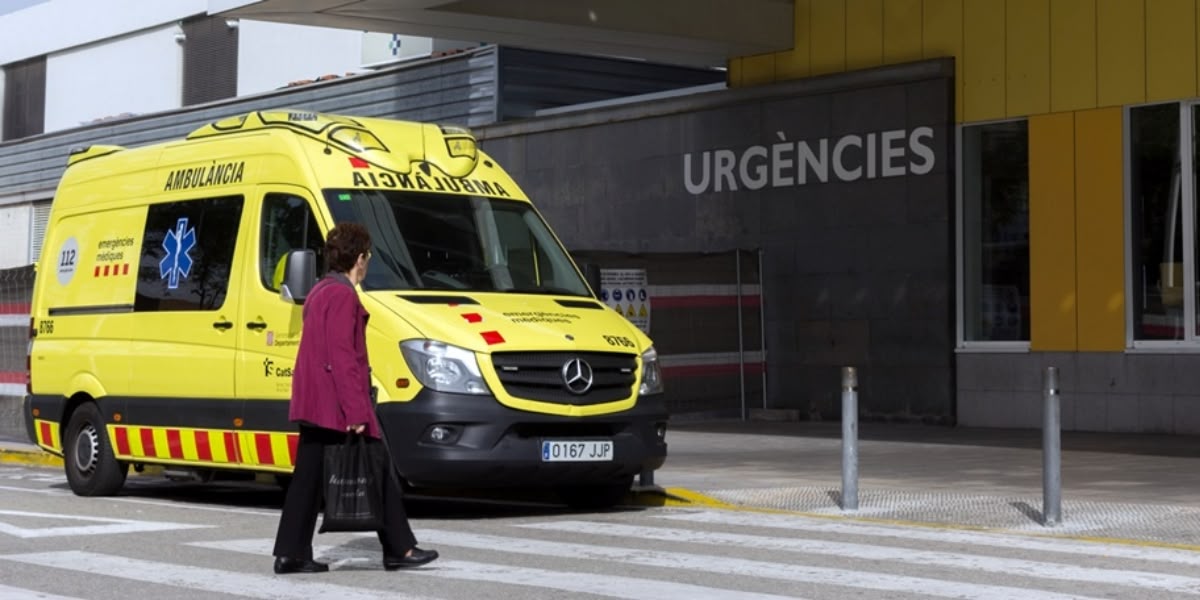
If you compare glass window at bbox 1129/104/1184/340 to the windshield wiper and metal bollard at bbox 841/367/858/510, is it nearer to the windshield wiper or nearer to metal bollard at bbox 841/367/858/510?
metal bollard at bbox 841/367/858/510

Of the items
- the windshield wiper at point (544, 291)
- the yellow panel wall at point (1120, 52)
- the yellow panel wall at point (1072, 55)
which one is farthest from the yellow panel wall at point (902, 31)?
the windshield wiper at point (544, 291)

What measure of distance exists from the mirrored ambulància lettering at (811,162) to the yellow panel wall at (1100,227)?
1891 mm

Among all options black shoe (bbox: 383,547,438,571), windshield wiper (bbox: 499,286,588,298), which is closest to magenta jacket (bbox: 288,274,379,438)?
black shoe (bbox: 383,547,438,571)

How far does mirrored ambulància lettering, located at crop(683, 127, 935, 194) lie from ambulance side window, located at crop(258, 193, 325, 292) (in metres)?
10.7

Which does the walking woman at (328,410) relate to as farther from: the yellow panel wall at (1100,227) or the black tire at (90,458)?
the yellow panel wall at (1100,227)

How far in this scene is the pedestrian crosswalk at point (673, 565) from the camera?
334 inches

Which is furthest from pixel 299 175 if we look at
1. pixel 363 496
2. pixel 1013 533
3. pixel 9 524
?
pixel 1013 533

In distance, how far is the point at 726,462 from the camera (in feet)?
53.9

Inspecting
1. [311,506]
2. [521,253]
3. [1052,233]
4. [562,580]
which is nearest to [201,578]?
[311,506]

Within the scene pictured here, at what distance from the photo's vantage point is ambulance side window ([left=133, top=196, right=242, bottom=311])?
12930 mm

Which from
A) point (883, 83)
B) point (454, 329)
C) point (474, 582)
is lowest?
point (474, 582)

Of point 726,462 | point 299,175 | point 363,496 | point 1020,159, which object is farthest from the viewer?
point 1020,159

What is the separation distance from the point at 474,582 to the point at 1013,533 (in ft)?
12.5

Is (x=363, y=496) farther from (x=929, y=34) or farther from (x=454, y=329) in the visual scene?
(x=929, y=34)
